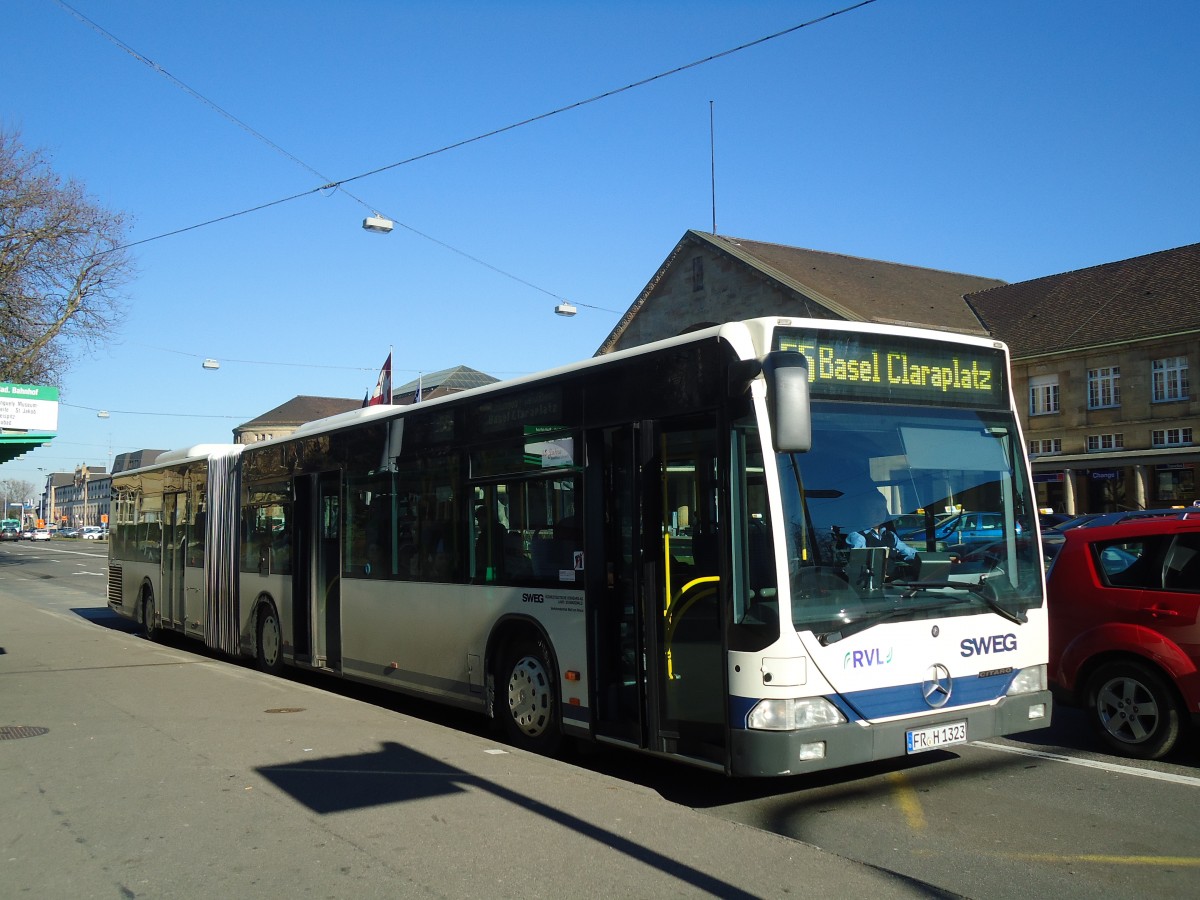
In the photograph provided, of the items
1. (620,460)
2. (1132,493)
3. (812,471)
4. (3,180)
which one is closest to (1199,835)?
(812,471)

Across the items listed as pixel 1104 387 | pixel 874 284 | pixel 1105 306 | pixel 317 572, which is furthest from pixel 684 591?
pixel 874 284

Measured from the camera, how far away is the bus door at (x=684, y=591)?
6.59 metres

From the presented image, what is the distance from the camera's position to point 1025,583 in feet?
23.6

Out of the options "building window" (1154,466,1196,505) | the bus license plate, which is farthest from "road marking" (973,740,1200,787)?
"building window" (1154,466,1196,505)

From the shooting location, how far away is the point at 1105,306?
4944 cm

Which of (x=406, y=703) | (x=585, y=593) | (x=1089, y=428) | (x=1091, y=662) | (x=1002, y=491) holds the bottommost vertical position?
(x=406, y=703)

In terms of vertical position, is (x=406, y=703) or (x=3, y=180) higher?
(x=3, y=180)

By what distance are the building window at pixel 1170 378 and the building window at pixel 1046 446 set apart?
478 cm

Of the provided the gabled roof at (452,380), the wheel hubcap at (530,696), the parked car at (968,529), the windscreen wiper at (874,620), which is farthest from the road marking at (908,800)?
the gabled roof at (452,380)

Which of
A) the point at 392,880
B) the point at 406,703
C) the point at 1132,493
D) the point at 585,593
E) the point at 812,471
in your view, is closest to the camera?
the point at 392,880

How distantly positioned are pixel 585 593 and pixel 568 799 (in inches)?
61.2

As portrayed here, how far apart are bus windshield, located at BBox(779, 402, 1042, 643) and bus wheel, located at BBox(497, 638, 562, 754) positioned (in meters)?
2.60

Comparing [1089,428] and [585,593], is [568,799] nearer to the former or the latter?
[585,593]

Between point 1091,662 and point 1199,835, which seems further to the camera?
point 1091,662
